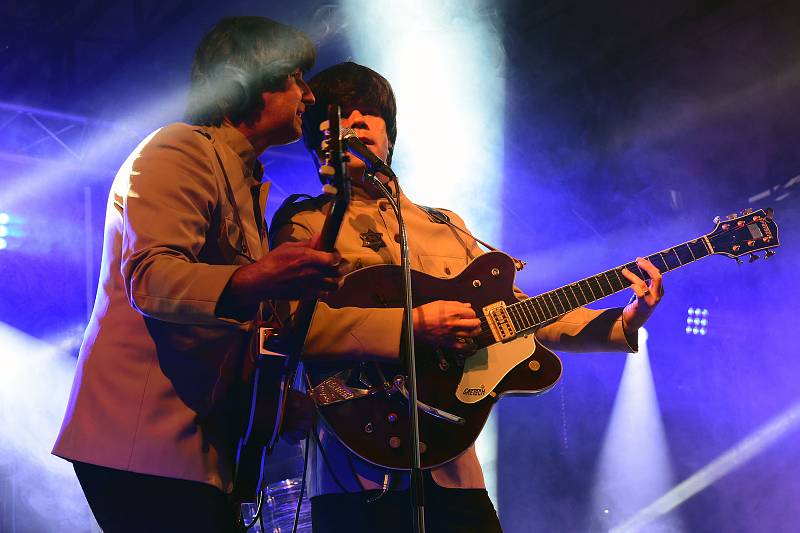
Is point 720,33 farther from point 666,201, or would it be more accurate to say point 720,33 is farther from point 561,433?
point 561,433

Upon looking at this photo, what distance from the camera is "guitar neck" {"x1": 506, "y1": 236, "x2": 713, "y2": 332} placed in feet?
8.12

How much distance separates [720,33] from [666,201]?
4.93 feet

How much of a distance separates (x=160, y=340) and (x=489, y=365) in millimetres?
1139

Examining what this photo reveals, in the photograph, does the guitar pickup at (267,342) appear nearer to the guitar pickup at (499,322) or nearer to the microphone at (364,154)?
the microphone at (364,154)

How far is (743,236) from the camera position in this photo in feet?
9.31

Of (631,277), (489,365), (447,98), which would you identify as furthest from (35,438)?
(631,277)

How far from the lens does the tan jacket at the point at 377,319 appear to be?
7.11 ft

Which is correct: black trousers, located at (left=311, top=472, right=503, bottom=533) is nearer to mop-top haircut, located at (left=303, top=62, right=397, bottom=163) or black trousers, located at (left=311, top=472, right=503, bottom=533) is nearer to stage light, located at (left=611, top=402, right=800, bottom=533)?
mop-top haircut, located at (left=303, top=62, right=397, bottom=163)

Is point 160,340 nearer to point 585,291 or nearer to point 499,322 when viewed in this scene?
point 499,322

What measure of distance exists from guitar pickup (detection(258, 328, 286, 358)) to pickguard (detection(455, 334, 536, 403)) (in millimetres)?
765

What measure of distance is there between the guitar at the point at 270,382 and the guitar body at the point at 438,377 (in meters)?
A: 0.40

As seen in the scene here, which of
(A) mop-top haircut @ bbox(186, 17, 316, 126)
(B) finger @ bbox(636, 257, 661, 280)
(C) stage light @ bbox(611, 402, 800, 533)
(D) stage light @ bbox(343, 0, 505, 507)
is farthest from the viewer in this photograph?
(D) stage light @ bbox(343, 0, 505, 507)

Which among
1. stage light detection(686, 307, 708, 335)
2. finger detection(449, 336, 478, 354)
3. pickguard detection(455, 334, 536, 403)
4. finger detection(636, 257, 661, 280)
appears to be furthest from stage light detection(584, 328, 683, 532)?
finger detection(449, 336, 478, 354)

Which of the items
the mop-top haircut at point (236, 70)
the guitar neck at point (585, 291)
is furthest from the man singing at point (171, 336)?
the guitar neck at point (585, 291)
